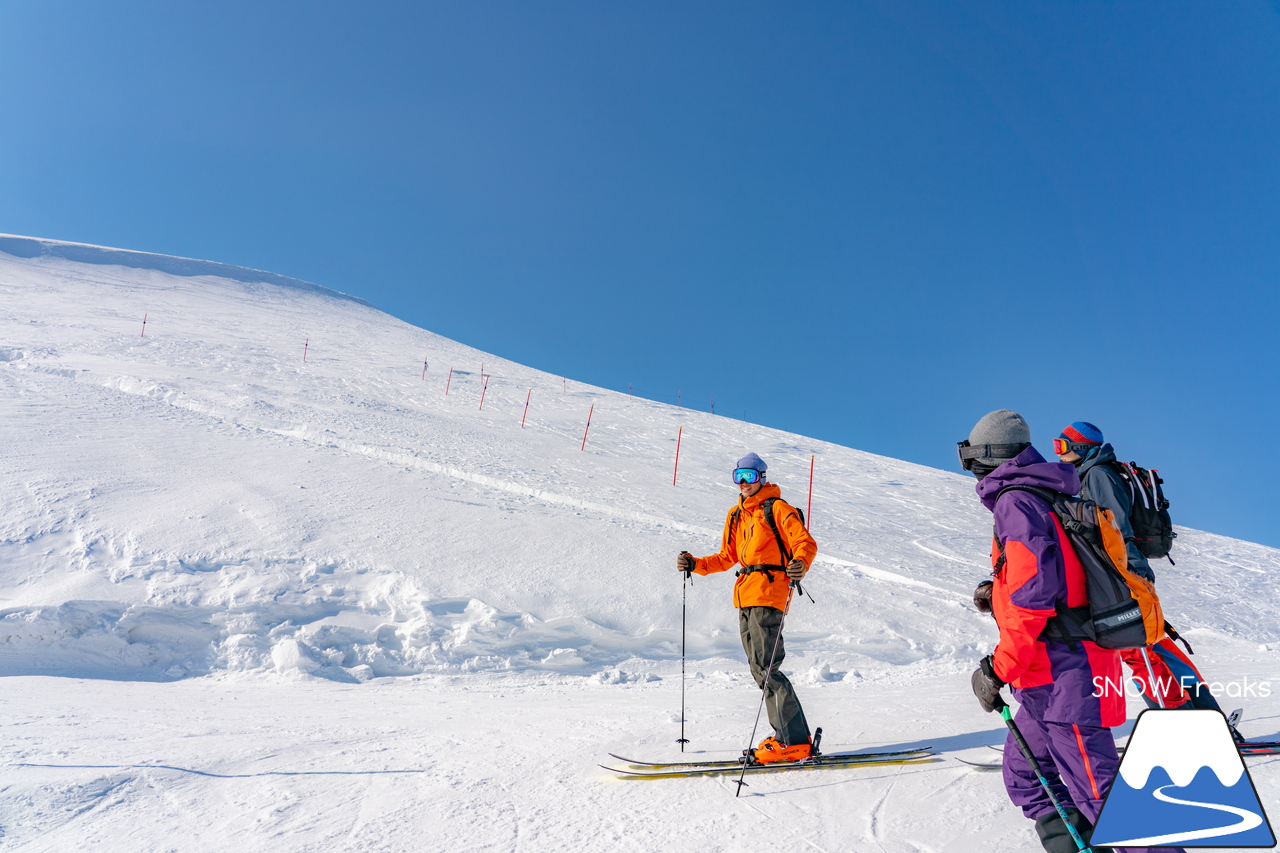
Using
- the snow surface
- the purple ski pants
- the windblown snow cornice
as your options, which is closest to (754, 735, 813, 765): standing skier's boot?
the snow surface

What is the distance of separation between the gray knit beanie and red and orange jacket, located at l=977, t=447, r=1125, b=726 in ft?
0.68

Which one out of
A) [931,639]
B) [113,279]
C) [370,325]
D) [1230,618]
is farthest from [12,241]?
[1230,618]

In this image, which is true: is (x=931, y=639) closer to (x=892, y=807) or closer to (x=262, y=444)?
(x=892, y=807)

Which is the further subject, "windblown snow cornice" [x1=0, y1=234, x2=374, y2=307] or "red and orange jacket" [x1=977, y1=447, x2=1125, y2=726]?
"windblown snow cornice" [x1=0, y1=234, x2=374, y2=307]

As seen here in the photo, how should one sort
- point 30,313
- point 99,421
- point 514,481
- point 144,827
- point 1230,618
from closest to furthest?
1. point 144,827
2. point 1230,618
3. point 99,421
4. point 514,481
5. point 30,313

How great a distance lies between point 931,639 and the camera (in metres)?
7.97

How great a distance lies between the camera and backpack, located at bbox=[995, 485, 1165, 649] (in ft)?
7.12

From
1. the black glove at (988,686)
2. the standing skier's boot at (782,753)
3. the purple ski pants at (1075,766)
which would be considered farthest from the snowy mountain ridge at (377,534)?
the black glove at (988,686)

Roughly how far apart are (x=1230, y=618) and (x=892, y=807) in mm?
9998

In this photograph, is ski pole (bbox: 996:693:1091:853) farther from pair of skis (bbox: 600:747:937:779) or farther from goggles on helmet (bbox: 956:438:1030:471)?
pair of skis (bbox: 600:747:937:779)

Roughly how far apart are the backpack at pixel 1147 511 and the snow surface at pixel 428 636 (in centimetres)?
128

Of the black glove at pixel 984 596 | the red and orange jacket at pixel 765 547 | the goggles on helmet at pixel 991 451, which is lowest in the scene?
the black glove at pixel 984 596

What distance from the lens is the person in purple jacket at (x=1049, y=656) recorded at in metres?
2.23

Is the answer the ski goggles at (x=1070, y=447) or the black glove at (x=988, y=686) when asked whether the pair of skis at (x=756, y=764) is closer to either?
the black glove at (x=988, y=686)
